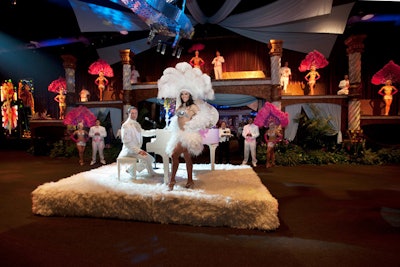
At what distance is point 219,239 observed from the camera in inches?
114

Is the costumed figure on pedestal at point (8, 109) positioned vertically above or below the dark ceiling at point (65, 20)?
below

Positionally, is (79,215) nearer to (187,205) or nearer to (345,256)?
(187,205)

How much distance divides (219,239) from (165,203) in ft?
2.75

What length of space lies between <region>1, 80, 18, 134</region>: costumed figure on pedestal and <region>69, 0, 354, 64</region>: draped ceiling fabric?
705 centimetres

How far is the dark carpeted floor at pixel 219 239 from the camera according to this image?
8.06 feet

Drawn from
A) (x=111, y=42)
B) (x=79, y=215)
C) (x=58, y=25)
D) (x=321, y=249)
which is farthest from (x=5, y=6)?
(x=321, y=249)

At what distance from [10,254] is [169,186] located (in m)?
1.92

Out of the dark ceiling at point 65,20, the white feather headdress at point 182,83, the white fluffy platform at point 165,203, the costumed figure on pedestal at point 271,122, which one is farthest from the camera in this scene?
the dark ceiling at point 65,20

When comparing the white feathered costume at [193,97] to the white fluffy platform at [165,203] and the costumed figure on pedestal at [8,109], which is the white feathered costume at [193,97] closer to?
the white fluffy platform at [165,203]

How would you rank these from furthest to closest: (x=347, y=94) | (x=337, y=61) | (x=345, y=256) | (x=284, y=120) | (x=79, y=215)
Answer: (x=337, y=61) → (x=347, y=94) → (x=284, y=120) → (x=79, y=215) → (x=345, y=256)

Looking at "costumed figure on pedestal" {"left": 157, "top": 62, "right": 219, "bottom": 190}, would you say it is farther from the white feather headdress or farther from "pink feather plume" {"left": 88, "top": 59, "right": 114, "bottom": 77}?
"pink feather plume" {"left": 88, "top": 59, "right": 114, "bottom": 77}

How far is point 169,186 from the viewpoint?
3.80m

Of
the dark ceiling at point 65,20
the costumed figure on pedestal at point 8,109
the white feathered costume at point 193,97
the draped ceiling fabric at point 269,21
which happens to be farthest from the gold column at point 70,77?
the white feathered costume at point 193,97

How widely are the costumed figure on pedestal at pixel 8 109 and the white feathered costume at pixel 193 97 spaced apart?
16122mm
